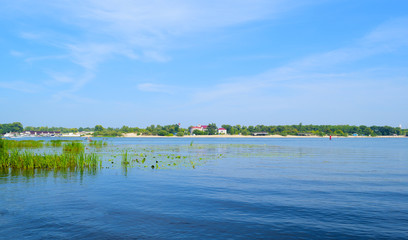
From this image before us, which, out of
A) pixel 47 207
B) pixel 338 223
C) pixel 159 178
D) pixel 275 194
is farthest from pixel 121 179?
pixel 338 223

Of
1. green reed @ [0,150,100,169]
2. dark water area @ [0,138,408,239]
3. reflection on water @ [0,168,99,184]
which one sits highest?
green reed @ [0,150,100,169]

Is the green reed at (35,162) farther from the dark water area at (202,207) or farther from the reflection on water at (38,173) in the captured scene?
the dark water area at (202,207)

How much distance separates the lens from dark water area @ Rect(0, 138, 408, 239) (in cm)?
1234

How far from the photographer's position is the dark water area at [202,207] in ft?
40.5

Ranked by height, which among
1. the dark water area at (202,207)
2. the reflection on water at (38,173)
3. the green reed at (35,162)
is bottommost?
the dark water area at (202,207)

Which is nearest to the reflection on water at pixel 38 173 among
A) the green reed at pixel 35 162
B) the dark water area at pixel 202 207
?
the dark water area at pixel 202 207

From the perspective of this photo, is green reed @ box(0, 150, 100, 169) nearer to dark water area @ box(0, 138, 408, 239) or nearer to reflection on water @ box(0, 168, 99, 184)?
reflection on water @ box(0, 168, 99, 184)

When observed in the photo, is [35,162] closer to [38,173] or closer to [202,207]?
[38,173]

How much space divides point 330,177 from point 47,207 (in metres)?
21.7

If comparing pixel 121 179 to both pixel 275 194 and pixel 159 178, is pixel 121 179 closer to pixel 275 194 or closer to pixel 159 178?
pixel 159 178

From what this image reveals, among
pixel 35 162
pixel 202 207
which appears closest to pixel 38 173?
pixel 35 162

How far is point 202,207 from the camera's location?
1612 cm

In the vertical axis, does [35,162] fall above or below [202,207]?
above

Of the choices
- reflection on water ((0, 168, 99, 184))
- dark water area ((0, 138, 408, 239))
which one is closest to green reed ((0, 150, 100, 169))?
reflection on water ((0, 168, 99, 184))
